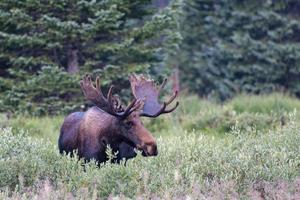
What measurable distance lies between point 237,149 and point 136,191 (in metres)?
2.00

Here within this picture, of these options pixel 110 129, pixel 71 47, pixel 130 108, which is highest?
pixel 130 108

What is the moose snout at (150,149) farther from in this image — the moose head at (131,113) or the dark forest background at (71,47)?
the dark forest background at (71,47)

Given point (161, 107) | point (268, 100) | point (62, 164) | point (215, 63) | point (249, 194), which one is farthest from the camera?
point (215, 63)

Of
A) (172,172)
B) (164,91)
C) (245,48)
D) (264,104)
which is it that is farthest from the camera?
(245,48)

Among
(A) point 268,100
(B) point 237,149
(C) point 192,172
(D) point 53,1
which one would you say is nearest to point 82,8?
(D) point 53,1

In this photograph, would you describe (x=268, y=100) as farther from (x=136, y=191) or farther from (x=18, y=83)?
(x=136, y=191)

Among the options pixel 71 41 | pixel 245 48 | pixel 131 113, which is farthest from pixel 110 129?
pixel 245 48

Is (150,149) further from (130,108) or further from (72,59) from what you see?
(72,59)

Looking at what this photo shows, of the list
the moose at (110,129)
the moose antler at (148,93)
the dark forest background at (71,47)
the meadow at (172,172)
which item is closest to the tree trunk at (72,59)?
the dark forest background at (71,47)

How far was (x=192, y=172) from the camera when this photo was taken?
8016 mm

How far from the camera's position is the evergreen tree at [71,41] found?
1556 centimetres

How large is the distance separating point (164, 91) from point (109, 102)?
8482mm

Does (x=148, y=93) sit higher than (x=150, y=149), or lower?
higher

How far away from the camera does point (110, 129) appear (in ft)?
28.7
